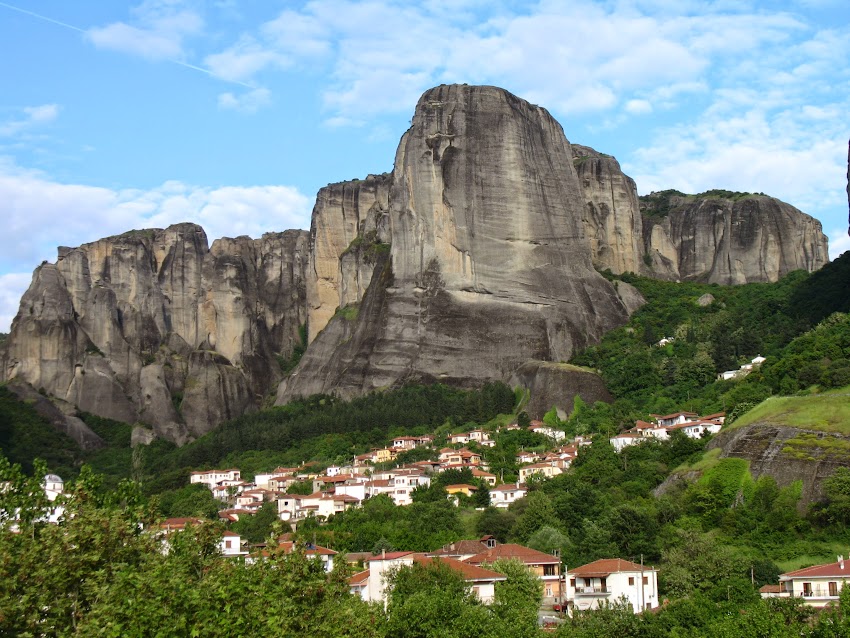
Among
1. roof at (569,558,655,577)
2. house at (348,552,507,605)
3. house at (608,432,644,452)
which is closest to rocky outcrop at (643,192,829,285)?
house at (608,432,644,452)

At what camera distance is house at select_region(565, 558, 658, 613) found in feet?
161

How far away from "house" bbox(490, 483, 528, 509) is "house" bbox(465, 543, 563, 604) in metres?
14.5

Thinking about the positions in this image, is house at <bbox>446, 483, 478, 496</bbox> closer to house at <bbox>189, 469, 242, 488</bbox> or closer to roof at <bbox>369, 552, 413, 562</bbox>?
roof at <bbox>369, 552, 413, 562</bbox>

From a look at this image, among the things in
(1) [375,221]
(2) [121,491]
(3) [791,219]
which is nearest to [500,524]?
(2) [121,491]

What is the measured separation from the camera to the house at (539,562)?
170 feet

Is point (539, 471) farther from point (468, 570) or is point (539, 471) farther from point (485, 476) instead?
point (468, 570)

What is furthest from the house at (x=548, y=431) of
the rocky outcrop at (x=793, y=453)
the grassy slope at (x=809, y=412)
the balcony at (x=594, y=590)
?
the balcony at (x=594, y=590)

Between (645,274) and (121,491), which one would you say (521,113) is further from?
(121,491)

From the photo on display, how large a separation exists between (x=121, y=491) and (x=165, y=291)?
10597 cm

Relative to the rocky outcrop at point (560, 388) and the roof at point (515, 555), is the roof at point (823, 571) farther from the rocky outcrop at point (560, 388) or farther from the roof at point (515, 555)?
the rocky outcrop at point (560, 388)

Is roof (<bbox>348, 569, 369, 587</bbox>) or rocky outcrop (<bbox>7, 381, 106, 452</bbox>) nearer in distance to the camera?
roof (<bbox>348, 569, 369, 587</bbox>)

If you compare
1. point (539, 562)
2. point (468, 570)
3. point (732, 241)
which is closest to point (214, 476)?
point (539, 562)

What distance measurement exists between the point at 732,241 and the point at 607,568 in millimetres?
85996

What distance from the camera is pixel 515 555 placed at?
53312 mm
